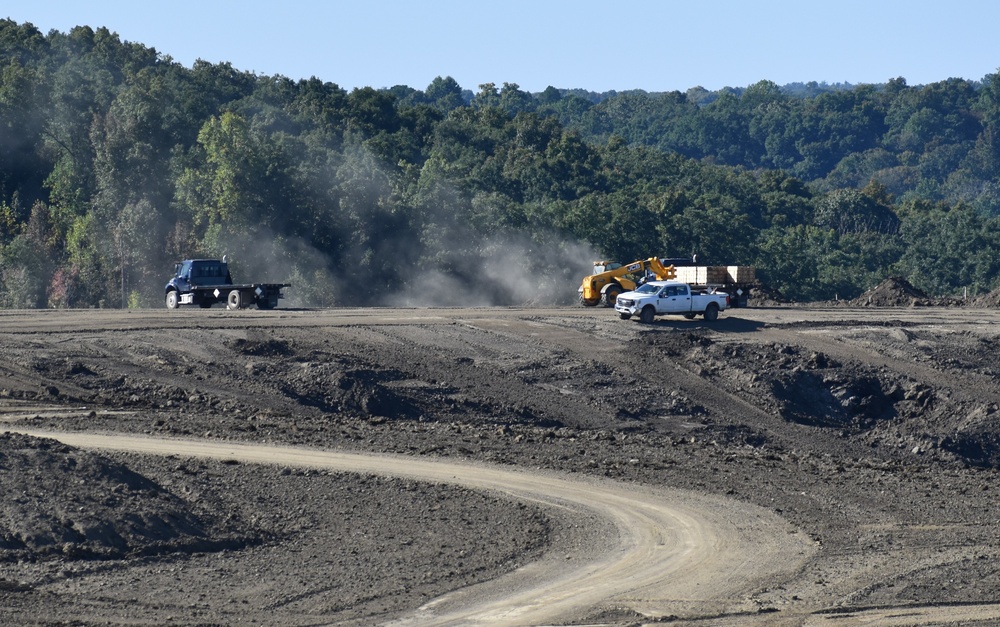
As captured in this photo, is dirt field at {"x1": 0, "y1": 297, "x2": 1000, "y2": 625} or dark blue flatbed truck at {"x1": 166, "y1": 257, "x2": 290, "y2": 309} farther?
dark blue flatbed truck at {"x1": 166, "y1": 257, "x2": 290, "y2": 309}

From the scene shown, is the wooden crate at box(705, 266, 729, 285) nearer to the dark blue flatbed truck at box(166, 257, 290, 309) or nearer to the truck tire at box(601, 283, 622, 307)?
the truck tire at box(601, 283, 622, 307)

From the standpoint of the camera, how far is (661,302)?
147 feet

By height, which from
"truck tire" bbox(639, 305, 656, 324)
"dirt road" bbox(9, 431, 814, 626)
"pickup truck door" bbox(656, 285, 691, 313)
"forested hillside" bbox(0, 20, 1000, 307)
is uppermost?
"forested hillside" bbox(0, 20, 1000, 307)

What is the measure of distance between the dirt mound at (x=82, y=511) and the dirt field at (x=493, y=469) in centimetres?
5

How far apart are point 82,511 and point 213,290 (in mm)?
30826

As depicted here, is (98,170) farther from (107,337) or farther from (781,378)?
(781,378)

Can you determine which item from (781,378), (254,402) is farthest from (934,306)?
(254,402)

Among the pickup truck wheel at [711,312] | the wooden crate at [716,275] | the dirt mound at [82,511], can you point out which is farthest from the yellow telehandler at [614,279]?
the dirt mound at [82,511]

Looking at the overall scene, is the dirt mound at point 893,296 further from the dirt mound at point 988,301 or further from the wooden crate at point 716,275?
the wooden crate at point 716,275

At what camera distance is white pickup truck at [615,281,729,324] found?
44.8 m

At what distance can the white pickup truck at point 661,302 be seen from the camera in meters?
44.8

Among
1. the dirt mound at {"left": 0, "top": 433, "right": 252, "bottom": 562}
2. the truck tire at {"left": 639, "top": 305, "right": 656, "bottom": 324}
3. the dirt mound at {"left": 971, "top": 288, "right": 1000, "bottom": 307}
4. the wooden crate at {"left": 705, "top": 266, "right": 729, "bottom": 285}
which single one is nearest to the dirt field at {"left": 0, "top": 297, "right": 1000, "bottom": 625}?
the dirt mound at {"left": 0, "top": 433, "right": 252, "bottom": 562}

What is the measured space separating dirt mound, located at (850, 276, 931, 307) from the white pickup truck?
1582cm

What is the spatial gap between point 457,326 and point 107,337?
435 inches
